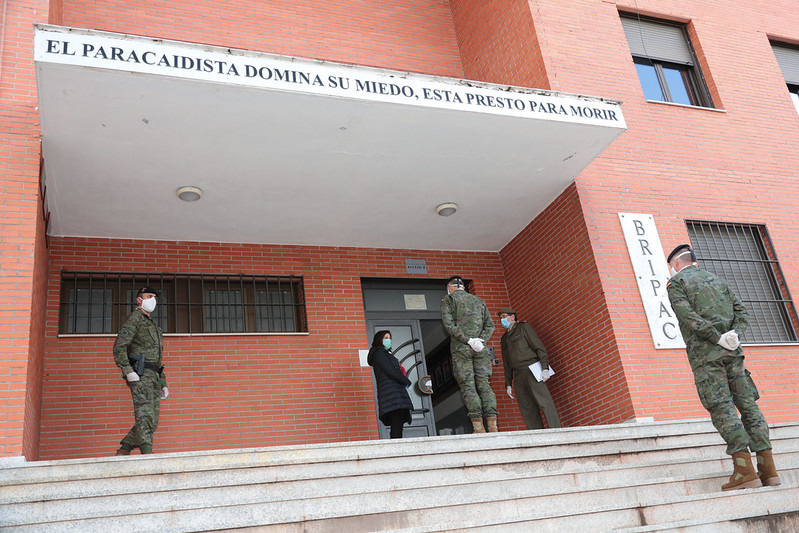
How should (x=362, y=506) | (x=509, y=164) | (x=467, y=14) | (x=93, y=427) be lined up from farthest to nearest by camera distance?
(x=467, y=14) → (x=509, y=164) → (x=93, y=427) → (x=362, y=506)

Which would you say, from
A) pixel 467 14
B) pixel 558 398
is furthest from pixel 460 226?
pixel 467 14

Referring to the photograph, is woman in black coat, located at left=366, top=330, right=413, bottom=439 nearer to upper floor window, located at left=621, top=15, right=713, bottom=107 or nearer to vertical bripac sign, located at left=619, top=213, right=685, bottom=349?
vertical bripac sign, located at left=619, top=213, right=685, bottom=349

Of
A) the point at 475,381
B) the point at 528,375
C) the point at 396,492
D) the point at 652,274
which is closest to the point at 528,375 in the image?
the point at 528,375

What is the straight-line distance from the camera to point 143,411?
6.54m

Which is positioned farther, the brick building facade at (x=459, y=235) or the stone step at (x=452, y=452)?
the brick building facade at (x=459, y=235)

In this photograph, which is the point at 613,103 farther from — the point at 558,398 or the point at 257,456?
the point at 257,456

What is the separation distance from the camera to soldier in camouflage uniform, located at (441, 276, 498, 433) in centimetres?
730

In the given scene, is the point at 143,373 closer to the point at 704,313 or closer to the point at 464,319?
the point at 464,319

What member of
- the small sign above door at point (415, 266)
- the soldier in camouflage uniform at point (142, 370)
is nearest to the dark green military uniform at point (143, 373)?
the soldier in camouflage uniform at point (142, 370)

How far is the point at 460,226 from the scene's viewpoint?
9.47 metres

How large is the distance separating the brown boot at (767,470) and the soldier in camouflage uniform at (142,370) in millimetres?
5048

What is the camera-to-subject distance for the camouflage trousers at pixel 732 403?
4.89m

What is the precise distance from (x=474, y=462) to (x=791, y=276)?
6342mm

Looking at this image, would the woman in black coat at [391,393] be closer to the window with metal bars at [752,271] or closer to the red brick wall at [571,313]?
the red brick wall at [571,313]
